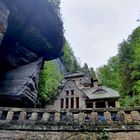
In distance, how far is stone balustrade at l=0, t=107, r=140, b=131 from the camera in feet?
29.2

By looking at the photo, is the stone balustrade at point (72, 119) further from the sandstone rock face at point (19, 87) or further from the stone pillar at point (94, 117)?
the sandstone rock face at point (19, 87)

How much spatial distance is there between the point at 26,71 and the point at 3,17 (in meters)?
3.39

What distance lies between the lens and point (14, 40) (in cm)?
1351

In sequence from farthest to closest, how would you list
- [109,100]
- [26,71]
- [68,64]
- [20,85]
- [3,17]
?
1. [68,64]
2. [109,100]
3. [26,71]
4. [20,85]
5. [3,17]

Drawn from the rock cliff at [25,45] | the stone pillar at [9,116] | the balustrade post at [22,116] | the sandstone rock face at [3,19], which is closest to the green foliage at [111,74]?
the rock cliff at [25,45]

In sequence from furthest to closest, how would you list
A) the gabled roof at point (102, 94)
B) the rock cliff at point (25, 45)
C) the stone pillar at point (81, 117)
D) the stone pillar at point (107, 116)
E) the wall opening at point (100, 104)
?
1. the wall opening at point (100, 104)
2. the gabled roof at point (102, 94)
3. the rock cliff at point (25, 45)
4. the stone pillar at point (81, 117)
5. the stone pillar at point (107, 116)

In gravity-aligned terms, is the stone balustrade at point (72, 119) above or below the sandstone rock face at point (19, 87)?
below

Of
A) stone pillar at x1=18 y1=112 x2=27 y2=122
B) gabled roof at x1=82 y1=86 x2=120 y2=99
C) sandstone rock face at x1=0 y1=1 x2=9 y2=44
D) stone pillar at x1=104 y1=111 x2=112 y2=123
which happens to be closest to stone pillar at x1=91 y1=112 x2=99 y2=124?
stone pillar at x1=104 y1=111 x2=112 y2=123

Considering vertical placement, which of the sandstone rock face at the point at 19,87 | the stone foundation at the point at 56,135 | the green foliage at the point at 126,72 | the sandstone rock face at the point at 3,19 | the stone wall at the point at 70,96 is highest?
the green foliage at the point at 126,72

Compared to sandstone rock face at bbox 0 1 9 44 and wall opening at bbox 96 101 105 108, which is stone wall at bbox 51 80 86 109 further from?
sandstone rock face at bbox 0 1 9 44

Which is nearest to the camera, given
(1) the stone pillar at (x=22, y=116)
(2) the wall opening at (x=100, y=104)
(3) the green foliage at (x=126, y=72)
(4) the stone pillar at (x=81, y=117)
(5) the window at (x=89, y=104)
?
(4) the stone pillar at (x=81, y=117)

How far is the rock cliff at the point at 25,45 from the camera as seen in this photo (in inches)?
466

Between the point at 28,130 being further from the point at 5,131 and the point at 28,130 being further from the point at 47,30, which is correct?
the point at 47,30

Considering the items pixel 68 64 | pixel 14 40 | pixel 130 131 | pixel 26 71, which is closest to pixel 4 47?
pixel 14 40
